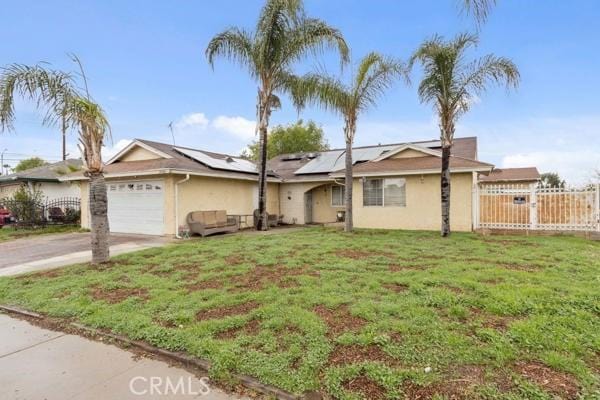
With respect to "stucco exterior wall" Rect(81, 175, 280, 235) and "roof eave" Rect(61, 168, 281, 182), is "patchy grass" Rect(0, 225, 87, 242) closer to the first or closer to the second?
"stucco exterior wall" Rect(81, 175, 280, 235)

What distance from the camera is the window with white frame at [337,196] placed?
17531mm

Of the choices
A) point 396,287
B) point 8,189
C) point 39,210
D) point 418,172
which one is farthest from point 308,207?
point 8,189

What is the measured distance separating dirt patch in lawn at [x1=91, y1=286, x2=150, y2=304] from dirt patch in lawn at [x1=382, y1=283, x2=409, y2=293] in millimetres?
3802

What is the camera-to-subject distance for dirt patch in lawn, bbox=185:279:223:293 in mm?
5340

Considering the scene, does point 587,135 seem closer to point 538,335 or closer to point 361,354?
point 538,335

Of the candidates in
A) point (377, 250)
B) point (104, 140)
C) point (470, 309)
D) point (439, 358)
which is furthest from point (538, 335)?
point (104, 140)

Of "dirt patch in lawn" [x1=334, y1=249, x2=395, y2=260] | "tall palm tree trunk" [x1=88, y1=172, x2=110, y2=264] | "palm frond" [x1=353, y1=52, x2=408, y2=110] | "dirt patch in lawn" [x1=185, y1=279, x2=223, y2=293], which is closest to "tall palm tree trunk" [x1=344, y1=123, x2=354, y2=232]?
"palm frond" [x1=353, y1=52, x2=408, y2=110]

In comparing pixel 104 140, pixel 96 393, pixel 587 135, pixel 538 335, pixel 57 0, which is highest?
pixel 57 0

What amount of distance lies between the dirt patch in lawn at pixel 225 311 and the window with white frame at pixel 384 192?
10447mm

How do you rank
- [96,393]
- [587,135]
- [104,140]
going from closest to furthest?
[96,393] < [104,140] < [587,135]

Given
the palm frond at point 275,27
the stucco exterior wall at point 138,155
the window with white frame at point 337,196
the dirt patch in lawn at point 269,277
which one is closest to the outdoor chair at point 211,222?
the stucco exterior wall at point 138,155

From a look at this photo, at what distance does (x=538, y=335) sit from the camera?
3.32 metres

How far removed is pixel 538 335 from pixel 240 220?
13.3 meters

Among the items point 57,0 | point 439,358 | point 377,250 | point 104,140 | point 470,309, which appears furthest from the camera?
point 57,0
